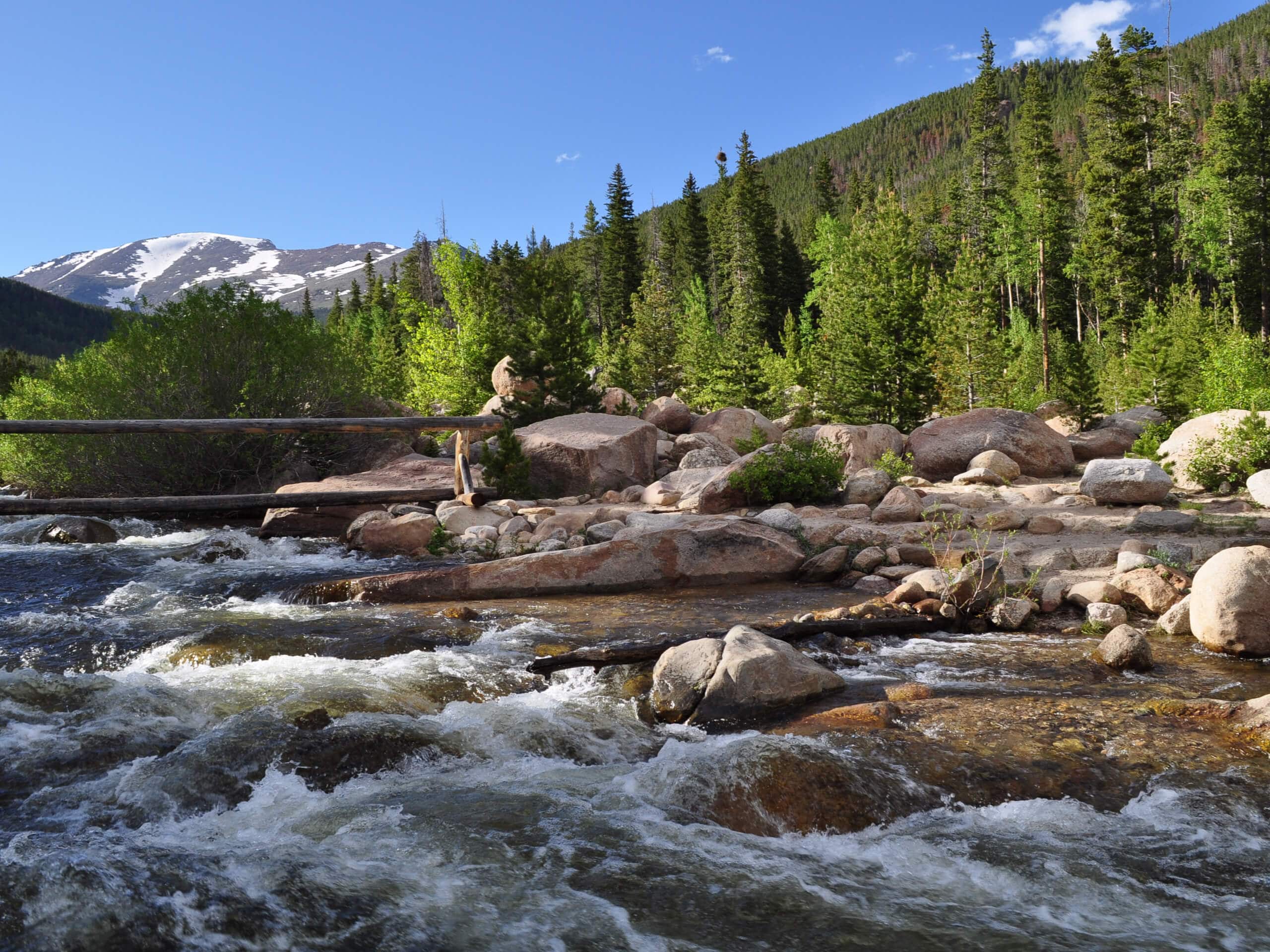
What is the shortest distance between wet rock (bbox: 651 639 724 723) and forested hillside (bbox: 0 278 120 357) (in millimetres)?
145476

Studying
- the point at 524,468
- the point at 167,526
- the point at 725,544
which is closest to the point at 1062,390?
the point at 524,468

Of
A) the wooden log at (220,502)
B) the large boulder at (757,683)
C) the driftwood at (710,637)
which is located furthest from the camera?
the wooden log at (220,502)

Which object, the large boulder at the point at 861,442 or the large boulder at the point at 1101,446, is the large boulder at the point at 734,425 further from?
the large boulder at the point at 1101,446

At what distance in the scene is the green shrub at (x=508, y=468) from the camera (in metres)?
13.9

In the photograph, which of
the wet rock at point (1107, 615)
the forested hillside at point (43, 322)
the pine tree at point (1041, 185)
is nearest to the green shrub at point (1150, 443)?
the wet rock at point (1107, 615)

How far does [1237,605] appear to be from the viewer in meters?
5.91

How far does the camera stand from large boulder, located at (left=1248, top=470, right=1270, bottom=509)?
10539 mm

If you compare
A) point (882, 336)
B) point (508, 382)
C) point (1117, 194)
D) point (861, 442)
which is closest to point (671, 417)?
point (508, 382)

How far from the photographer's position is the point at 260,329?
56.9ft

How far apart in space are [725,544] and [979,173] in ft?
179

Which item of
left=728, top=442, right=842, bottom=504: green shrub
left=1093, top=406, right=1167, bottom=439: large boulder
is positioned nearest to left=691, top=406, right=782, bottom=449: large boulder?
left=728, top=442, right=842, bottom=504: green shrub

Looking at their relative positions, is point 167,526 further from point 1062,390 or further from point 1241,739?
point 1062,390

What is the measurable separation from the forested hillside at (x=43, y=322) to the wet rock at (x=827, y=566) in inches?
5655

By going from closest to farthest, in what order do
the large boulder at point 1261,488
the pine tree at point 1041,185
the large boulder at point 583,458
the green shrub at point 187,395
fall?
the large boulder at point 1261,488
the large boulder at point 583,458
the green shrub at point 187,395
the pine tree at point 1041,185
